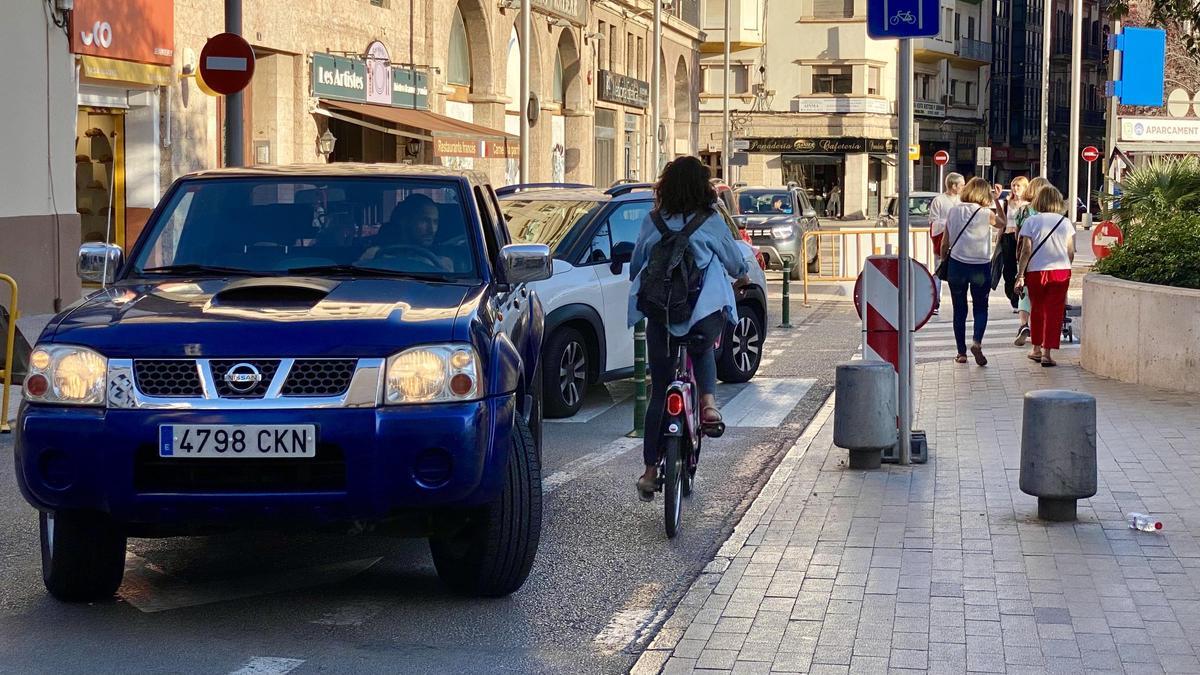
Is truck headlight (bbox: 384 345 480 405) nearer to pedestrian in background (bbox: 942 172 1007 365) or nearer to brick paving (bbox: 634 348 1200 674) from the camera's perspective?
brick paving (bbox: 634 348 1200 674)

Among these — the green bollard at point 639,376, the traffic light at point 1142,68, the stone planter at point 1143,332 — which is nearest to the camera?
the green bollard at point 639,376

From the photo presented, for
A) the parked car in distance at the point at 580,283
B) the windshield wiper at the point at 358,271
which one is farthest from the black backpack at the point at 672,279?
the parked car in distance at the point at 580,283

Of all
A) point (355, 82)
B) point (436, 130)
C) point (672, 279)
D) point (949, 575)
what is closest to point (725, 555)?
point (949, 575)

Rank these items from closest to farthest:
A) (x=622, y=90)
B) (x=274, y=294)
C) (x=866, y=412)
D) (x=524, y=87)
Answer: (x=274, y=294) < (x=866, y=412) < (x=524, y=87) < (x=622, y=90)

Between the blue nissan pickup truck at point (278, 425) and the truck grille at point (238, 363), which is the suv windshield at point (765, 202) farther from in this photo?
the truck grille at point (238, 363)

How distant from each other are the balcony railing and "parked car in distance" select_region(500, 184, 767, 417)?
251 feet

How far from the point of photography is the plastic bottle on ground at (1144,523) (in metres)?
7.93

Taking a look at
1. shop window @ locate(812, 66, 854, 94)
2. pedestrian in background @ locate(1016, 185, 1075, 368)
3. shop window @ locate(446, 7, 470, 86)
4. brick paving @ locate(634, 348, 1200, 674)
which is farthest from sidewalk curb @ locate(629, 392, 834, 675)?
shop window @ locate(812, 66, 854, 94)

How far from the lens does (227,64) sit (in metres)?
15.4

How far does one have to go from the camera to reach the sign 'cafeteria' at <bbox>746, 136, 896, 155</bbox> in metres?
77.1

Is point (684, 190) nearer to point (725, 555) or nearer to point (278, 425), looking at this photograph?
point (725, 555)

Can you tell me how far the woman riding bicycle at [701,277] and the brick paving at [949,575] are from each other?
0.68m

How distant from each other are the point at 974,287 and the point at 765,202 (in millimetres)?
18248

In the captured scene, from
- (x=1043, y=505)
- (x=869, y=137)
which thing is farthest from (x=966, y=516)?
(x=869, y=137)
